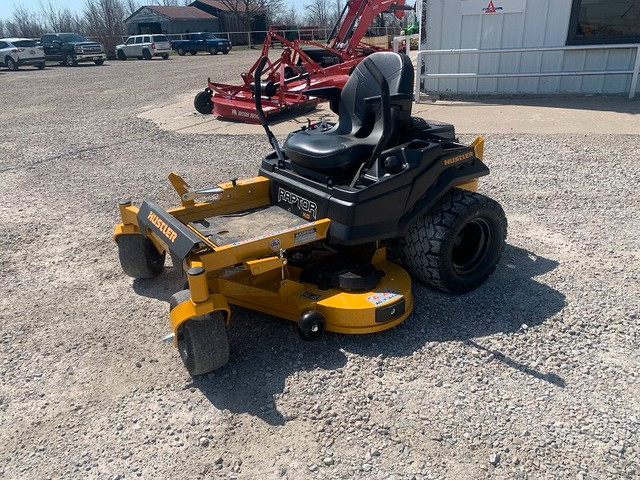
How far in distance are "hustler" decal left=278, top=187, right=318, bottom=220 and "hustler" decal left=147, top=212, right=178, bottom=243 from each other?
3.23ft

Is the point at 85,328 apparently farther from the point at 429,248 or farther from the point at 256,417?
the point at 429,248

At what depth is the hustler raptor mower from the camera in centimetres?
309

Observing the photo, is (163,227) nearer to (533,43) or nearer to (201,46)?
(533,43)

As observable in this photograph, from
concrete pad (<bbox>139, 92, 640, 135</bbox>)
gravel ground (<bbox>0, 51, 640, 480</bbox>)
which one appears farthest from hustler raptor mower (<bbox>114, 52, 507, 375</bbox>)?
Answer: concrete pad (<bbox>139, 92, 640, 135</bbox>)

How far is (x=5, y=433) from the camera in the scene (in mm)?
2717

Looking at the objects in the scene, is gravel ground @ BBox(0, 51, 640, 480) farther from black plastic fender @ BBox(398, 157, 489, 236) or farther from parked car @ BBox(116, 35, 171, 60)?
parked car @ BBox(116, 35, 171, 60)

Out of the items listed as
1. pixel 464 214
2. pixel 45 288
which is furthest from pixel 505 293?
pixel 45 288

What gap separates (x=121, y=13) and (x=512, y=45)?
4830 cm

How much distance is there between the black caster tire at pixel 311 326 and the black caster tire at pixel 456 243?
917 mm

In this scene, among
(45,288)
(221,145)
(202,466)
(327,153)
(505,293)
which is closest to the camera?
(202,466)

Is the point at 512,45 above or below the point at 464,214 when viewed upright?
above

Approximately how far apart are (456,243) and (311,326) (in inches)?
53.9

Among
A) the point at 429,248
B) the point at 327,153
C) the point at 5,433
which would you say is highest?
the point at 327,153

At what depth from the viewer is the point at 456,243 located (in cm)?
Answer: 390
